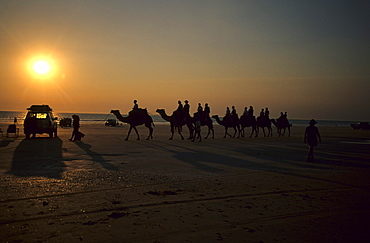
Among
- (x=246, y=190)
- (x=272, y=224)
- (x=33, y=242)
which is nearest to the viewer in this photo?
(x=33, y=242)

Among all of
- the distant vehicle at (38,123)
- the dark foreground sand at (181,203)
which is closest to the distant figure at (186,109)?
the distant vehicle at (38,123)

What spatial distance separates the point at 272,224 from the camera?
540cm

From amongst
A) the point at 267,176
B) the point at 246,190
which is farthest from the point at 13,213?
the point at 267,176

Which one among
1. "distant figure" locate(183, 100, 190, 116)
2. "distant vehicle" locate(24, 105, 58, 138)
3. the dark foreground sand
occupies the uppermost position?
"distant figure" locate(183, 100, 190, 116)

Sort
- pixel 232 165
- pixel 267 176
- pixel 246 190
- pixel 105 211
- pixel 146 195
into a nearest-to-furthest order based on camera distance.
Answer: pixel 105 211
pixel 146 195
pixel 246 190
pixel 267 176
pixel 232 165

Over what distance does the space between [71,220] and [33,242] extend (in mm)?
949

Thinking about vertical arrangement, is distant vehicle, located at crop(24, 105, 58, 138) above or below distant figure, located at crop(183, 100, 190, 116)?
below

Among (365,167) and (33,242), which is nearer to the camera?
(33,242)

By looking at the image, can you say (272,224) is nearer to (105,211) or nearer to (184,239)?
(184,239)

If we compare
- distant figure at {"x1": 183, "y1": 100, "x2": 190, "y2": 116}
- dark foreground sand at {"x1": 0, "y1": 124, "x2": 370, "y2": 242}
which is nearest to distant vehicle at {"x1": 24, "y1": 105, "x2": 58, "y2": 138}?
distant figure at {"x1": 183, "y1": 100, "x2": 190, "y2": 116}

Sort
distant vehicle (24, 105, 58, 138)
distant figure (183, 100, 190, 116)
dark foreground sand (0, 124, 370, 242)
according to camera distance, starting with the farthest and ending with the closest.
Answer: distant figure (183, 100, 190, 116), distant vehicle (24, 105, 58, 138), dark foreground sand (0, 124, 370, 242)

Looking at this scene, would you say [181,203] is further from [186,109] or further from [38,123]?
[38,123]

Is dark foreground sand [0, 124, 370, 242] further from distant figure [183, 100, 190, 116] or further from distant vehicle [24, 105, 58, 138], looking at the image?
distant vehicle [24, 105, 58, 138]

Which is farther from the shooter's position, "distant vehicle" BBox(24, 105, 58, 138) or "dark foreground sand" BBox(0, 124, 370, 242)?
"distant vehicle" BBox(24, 105, 58, 138)
